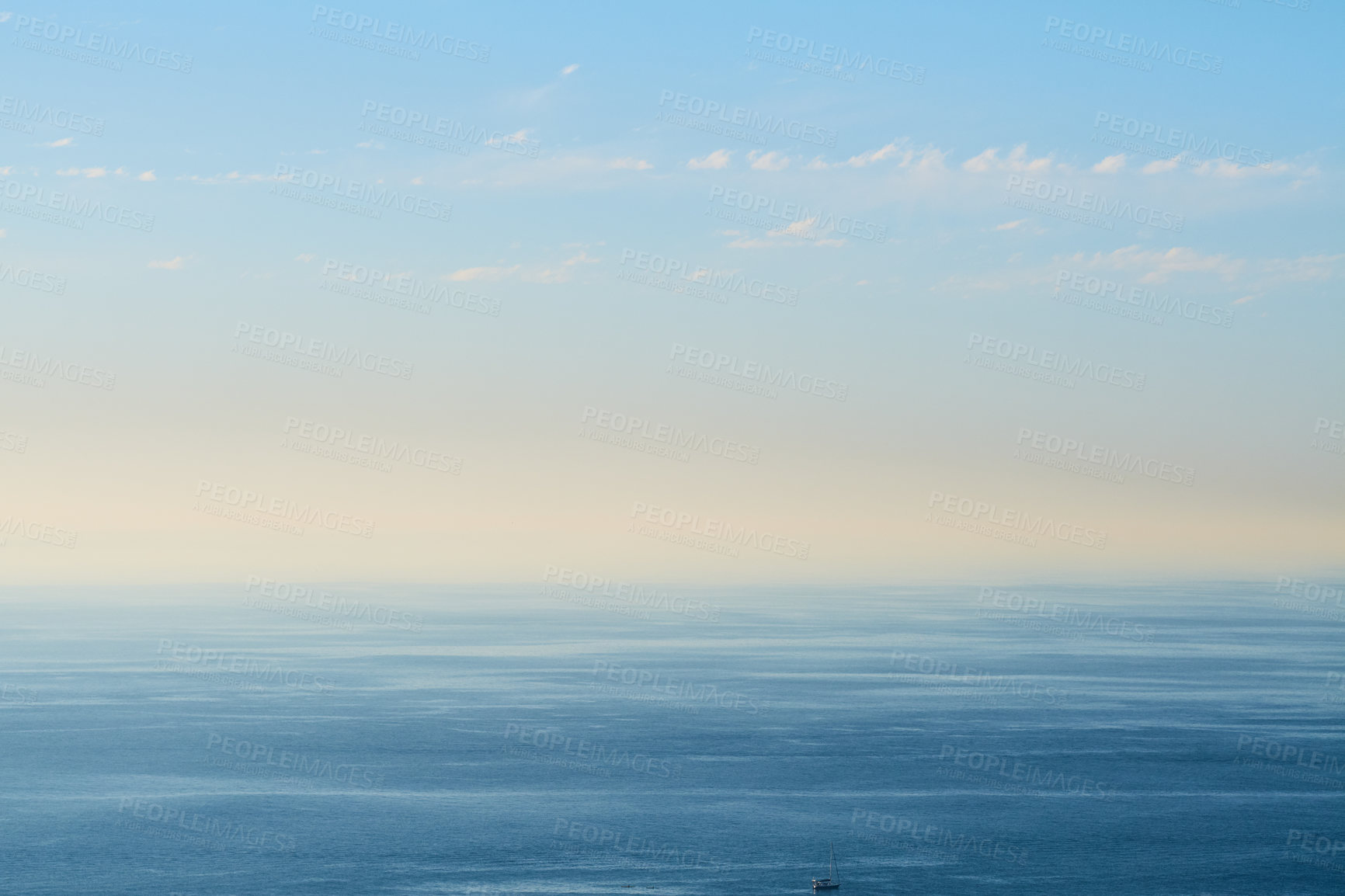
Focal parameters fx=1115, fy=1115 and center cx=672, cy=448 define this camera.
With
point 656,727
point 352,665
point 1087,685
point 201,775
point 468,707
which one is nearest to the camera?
point 201,775

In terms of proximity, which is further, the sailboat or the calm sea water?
the calm sea water

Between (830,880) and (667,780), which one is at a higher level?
(667,780)

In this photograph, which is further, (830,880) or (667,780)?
(667,780)

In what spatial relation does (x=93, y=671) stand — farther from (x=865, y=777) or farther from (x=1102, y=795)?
(x=1102, y=795)

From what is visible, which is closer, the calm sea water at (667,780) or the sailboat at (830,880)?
the sailboat at (830,880)

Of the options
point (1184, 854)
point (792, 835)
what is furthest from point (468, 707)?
point (1184, 854)
